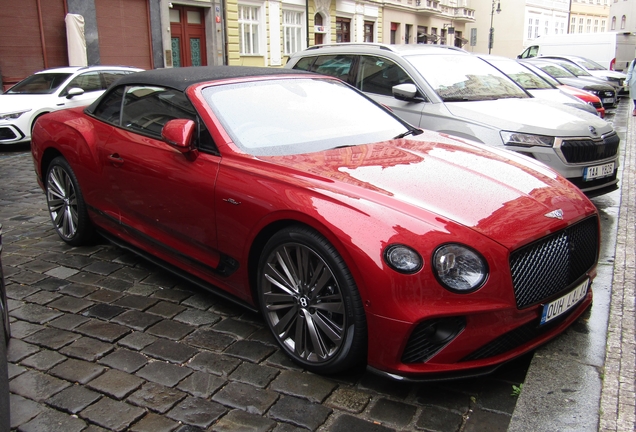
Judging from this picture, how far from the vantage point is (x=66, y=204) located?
5109mm

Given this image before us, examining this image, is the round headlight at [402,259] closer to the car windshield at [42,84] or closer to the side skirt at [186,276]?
the side skirt at [186,276]

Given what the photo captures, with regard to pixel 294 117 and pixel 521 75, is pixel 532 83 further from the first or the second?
pixel 294 117

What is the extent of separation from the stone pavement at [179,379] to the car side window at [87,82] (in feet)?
28.3

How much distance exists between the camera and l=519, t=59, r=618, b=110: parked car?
16938 mm

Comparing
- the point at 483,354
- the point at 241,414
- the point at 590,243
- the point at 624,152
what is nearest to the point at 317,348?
the point at 241,414

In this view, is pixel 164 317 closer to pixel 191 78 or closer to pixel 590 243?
pixel 191 78

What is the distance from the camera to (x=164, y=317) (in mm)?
3787

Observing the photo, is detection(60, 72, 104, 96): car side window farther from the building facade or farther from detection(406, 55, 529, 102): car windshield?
the building facade

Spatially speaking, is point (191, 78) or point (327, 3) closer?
point (191, 78)

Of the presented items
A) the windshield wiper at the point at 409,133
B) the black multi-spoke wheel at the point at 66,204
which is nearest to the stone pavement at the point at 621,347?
the windshield wiper at the point at 409,133

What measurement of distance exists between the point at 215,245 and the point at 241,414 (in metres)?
1.09

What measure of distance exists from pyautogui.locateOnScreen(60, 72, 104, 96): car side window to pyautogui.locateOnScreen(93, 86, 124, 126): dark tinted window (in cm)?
774

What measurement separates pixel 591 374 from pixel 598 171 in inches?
133

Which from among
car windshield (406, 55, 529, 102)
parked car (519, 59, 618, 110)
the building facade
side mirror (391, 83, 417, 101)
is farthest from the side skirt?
the building facade
